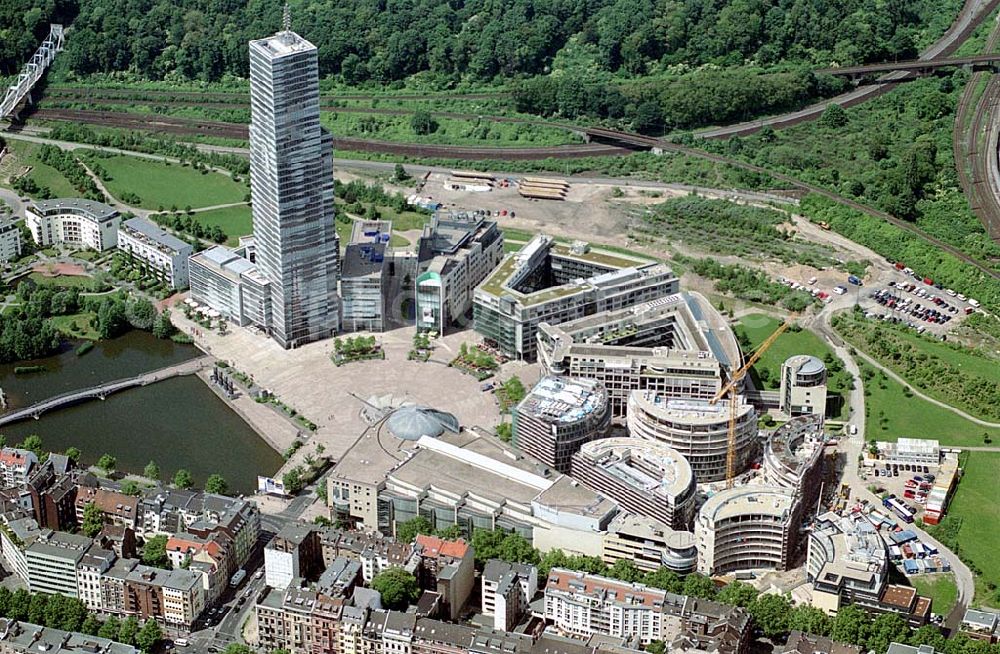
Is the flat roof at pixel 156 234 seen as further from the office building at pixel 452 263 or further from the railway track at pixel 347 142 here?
the railway track at pixel 347 142

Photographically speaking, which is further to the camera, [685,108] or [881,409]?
[685,108]

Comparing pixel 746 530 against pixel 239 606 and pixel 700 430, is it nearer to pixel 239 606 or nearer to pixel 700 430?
pixel 700 430

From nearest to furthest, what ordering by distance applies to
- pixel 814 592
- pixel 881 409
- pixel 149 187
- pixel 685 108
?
1. pixel 814 592
2. pixel 881 409
3. pixel 149 187
4. pixel 685 108

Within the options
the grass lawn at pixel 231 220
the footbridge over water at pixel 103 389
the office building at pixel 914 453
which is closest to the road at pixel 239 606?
the footbridge over water at pixel 103 389

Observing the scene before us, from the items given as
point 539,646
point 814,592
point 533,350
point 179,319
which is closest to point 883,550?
point 814,592

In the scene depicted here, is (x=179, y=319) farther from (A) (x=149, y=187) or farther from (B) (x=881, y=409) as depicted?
(B) (x=881, y=409)

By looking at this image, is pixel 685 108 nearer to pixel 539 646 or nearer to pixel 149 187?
pixel 149 187

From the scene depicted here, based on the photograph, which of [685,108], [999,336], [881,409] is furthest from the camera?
[685,108]
